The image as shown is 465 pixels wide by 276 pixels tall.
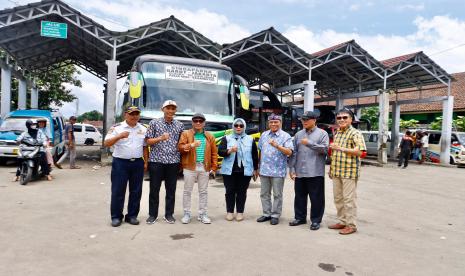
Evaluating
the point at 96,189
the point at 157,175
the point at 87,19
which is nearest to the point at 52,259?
the point at 157,175

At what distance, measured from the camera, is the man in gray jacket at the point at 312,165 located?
5.73m

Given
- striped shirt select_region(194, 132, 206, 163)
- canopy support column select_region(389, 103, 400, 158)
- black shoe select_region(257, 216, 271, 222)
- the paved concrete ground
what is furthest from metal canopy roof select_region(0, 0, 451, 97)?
black shoe select_region(257, 216, 271, 222)

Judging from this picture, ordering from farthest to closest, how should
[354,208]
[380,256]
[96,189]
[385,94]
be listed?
1. [385,94]
2. [96,189]
3. [354,208]
4. [380,256]

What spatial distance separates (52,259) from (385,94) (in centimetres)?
1820

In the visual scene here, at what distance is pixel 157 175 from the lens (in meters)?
5.67

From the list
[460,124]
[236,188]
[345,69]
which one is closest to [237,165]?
[236,188]

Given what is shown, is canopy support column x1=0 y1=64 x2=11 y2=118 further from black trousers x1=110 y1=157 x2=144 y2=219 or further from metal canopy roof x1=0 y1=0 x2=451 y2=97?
black trousers x1=110 y1=157 x2=144 y2=219

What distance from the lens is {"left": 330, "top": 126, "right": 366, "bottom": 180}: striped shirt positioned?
552cm

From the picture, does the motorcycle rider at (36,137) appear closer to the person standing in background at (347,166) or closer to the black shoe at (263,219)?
the black shoe at (263,219)

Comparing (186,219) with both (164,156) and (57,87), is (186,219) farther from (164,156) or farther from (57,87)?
(57,87)

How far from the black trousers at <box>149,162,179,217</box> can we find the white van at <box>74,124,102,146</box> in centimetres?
2371

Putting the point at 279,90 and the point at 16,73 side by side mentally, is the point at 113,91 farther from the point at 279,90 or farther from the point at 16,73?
the point at 279,90

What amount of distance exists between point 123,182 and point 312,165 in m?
2.71

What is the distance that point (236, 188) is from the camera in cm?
613
